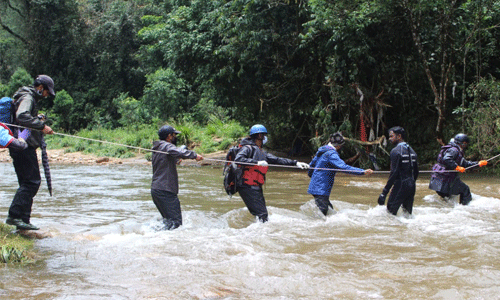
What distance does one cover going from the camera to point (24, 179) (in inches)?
236

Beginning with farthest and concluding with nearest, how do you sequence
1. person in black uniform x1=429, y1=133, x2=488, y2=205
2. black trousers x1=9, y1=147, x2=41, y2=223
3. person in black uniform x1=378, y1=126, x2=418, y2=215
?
person in black uniform x1=429, y1=133, x2=488, y2=205 → person in black uniform x1=378, y1=126, x2=418, y2=215 → black trousers x1=9, y1=147, x2=41, y2=223

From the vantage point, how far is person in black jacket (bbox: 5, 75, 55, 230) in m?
5.89

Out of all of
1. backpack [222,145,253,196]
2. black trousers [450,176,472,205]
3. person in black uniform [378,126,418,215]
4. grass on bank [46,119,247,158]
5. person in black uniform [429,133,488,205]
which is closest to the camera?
backpack [222,145,253,196]

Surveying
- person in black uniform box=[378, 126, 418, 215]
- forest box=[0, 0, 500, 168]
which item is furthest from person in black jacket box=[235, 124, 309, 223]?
forest box=[0, 0, 500, 168]

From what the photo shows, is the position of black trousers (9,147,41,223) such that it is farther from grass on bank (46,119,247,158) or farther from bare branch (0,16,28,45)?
bare branch (0,16,28,45)

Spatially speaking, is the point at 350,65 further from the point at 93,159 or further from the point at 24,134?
the point at 93,159

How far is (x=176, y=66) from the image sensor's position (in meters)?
20.1

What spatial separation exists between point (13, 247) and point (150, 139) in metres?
21.2

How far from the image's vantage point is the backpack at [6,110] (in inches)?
234

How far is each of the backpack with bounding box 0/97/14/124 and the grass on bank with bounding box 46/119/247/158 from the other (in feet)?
52.2

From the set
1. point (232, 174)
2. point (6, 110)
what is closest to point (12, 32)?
point (6, 110)

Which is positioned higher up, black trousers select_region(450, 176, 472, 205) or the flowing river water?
black trousers select_region(450, 176, 472, 205)

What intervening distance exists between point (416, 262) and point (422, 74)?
1184 centimetres

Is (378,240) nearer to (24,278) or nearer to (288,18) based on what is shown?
(24,278)
